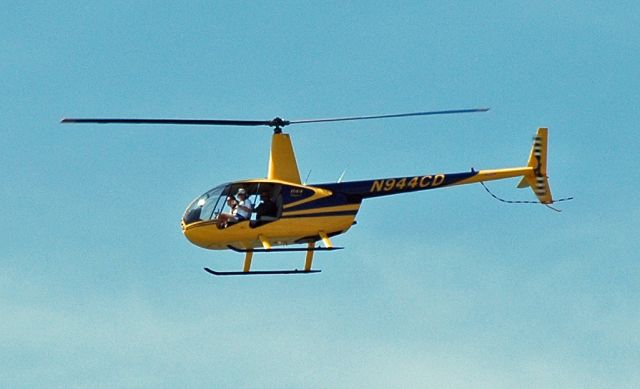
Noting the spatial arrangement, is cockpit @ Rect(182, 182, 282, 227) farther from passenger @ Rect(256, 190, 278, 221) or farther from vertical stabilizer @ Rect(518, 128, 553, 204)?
vertical stabilizer @ Rect(518, 128, 553, 204)

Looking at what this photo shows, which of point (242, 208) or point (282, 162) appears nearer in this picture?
point (242, 208)

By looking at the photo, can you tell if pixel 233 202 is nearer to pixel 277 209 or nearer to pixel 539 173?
pixel 277 209

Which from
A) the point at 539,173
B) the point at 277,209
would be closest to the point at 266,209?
the point at 277,209

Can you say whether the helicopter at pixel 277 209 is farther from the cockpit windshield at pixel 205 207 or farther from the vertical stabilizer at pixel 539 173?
the vertical stabilizer at pixel 539 173

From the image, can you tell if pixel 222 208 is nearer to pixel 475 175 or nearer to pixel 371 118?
pixel 371 118

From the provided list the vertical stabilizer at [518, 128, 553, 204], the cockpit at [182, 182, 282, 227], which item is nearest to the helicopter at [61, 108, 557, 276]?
the cockpit at [182, 182, 282, 227]

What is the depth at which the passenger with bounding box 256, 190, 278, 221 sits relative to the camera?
34.1m

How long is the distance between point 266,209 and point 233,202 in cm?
84

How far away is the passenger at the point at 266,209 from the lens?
112 ft

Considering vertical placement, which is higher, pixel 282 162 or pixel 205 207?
pixel 282 162

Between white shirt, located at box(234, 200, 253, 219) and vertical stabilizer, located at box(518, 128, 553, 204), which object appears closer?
white shirt, located at box(234, 200, 253, 219)

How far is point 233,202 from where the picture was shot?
112ft

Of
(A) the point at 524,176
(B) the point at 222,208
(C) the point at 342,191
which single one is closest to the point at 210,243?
(B) the point at 222,208

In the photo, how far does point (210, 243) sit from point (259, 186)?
1.88 metres
